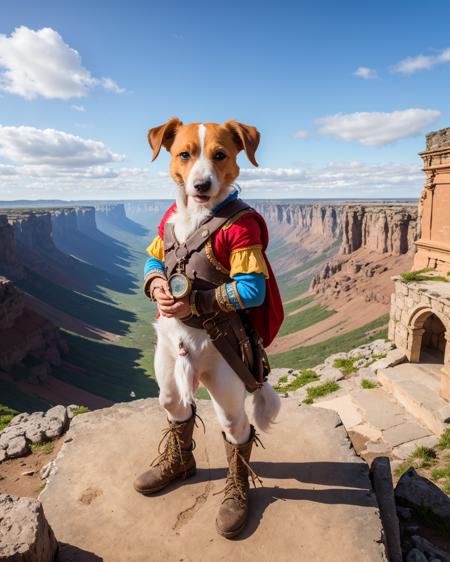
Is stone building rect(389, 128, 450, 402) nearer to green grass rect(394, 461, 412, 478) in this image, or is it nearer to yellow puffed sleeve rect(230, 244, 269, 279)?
green grass rect(394, 461, 412, 478)

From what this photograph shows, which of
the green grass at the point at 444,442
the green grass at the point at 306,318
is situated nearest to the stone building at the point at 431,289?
the green grass at the point at 444,442

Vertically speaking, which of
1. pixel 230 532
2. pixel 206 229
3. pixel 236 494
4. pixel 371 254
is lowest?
pixel 371 254

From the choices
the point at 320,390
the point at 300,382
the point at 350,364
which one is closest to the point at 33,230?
the point at 300,382

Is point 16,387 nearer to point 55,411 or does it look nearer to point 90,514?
point 55,411

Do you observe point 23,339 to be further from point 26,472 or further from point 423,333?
point 26,472

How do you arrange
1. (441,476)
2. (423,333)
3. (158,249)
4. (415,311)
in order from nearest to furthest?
1. (158,249)
2. (441,476)
3. (415,311)
4. (423,333)

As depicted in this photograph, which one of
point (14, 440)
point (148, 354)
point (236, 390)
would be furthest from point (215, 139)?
point (148, 354)

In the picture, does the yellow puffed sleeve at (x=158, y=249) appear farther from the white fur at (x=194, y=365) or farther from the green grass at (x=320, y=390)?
the green grass at (x=320, y=390)
